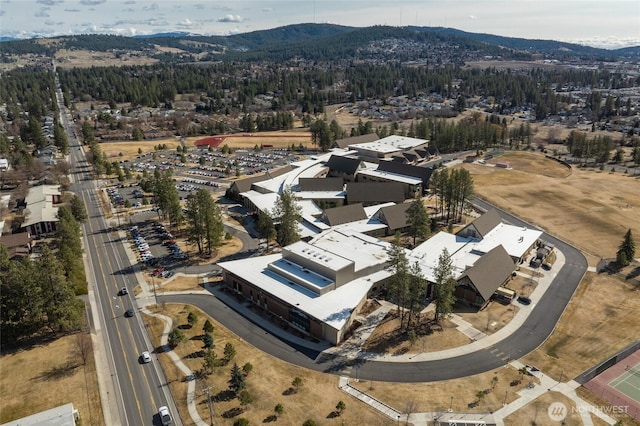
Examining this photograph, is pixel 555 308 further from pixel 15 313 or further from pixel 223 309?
pixel 15 313

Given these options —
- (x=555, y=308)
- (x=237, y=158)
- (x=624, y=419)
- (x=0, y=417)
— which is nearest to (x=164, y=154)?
(x=237, y=158)

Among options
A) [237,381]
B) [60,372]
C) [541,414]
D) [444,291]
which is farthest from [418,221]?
[60,372]

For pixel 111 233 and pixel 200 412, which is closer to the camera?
pixel 200 412

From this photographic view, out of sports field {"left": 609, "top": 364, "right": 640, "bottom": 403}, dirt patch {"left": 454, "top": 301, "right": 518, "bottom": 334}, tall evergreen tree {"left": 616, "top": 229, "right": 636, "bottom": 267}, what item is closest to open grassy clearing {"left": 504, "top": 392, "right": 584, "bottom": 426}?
sports field {"left": 609, "top": 364, "right": 640, "bottom": 403}

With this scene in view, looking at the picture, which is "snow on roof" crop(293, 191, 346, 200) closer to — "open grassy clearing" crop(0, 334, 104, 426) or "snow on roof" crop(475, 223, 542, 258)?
"snow on roof" crop(475, 223, 542, 258)

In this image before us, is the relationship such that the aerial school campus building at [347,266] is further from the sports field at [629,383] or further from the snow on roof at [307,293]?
the sports field at [629,383]

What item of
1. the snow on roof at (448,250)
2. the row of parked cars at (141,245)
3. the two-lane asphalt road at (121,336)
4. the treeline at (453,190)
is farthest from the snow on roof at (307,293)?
the treeline at (453,190)
